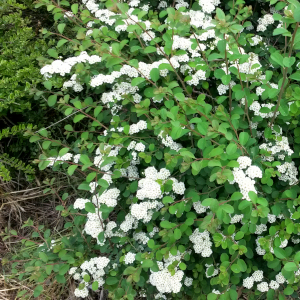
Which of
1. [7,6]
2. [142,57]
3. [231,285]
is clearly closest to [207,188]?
[231,285]

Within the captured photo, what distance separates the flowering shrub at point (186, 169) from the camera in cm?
129

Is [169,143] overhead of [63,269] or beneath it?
overhead

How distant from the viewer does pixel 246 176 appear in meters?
1.29

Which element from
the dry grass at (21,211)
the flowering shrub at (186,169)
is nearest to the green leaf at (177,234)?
the flowering shrub at (186,169)

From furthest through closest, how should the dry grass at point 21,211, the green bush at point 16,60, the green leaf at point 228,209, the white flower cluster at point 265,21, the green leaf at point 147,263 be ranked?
the dry grass at point 21,211, the green bush at point 16,60, the white flower cluster at point 265,21, the green leaf at point 147,263, the green leaf at point 228,209

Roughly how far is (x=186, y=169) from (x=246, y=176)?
0.30 metres

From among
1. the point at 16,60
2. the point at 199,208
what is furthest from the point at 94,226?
the point at 16,60

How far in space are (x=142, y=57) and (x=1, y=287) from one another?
6.76ft

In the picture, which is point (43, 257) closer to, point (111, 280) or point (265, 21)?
point (111, 280)

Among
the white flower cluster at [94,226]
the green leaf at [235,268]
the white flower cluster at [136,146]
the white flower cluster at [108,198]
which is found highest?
the white flower cluster at [136,146]

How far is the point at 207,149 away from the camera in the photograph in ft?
4.11

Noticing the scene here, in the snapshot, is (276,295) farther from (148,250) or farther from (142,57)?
(142,57)

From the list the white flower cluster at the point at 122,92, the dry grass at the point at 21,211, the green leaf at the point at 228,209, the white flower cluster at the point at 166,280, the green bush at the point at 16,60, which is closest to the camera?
the green leaf at the point at 228,209

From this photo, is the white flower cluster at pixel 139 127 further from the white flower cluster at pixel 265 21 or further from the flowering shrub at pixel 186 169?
the white flower cluster at pixel 265 21
